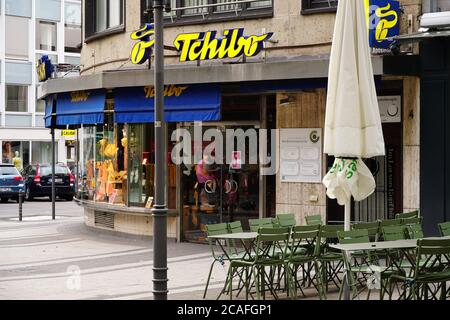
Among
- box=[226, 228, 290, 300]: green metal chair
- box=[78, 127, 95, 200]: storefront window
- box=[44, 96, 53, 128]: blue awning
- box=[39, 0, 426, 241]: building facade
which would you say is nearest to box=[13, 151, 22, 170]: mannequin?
box=[78, 127, 95, 200]: storefront window

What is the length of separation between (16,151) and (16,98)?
3.25 meters

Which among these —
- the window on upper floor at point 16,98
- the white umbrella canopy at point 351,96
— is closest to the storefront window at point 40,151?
the window on upper floor at point 16,98

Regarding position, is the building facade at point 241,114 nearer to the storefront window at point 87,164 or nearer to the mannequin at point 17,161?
the storefront window at point 87,164

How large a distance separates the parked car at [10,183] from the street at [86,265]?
11893mm

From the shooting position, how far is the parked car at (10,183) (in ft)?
118

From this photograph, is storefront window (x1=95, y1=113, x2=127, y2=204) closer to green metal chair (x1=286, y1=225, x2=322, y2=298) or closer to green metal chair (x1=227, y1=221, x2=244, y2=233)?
green metal chair (x1=227, y1=221, x2=244, y2=233)

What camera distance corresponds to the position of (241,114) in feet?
60.8

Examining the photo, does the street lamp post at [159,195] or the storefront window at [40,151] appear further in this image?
the storefront window at [40,151]

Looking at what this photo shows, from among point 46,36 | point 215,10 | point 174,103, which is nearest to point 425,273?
point 174,103

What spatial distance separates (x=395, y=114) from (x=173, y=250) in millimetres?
5319

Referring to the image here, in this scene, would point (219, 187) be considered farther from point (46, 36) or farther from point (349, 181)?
point (46, 36)

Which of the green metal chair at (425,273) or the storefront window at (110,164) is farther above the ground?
the storefront window at (110,164)

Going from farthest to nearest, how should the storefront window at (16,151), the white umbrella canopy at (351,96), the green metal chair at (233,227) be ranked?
the storefront window at (16,151) < the green metal chair at (233,227) < the white umbrella canopy at (351,96)
